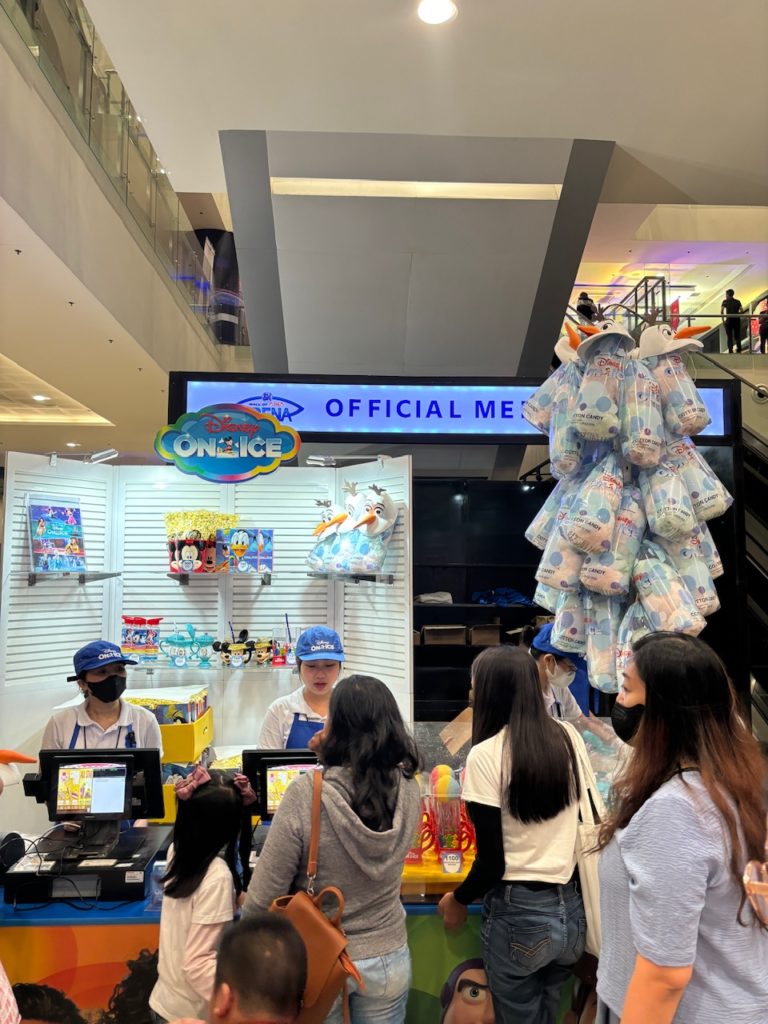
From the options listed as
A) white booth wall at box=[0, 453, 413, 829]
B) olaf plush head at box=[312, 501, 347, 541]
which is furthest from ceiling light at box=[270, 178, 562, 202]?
olaf plush head at box=[312, 501, 347, 541]

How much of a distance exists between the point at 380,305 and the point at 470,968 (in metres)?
4.77

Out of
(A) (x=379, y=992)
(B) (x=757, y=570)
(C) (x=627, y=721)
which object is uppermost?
(B) (x=757, y=570)

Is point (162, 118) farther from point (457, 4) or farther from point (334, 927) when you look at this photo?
point (334, 927)

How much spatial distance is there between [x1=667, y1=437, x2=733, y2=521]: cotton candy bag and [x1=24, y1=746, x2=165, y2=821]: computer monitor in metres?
2.04

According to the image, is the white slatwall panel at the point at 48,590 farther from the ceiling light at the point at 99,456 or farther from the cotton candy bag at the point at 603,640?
the cotton candy bag at the point at 603,640

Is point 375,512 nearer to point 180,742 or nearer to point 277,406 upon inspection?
point 277,406

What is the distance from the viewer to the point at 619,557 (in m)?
2.42

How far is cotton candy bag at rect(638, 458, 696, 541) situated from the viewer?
7.72 ft

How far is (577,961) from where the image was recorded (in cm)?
195

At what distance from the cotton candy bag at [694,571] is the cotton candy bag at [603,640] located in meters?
0.24

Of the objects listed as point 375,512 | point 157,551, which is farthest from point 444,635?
point 157,551

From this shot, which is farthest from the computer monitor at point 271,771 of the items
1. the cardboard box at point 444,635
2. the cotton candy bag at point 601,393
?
the cardboard box at point 444,635

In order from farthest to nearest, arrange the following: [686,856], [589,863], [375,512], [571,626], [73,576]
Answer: [73,576], [375,512], [571,626], [589,863], [686,856]

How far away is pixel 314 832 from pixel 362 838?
114 millimetres
